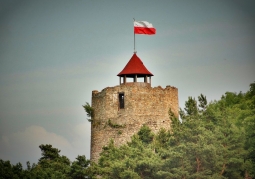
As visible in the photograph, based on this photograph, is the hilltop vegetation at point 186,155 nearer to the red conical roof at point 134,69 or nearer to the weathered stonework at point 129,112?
the weathered stonework at point 129,112

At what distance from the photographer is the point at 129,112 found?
5078 cm

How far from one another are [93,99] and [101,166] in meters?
6.29

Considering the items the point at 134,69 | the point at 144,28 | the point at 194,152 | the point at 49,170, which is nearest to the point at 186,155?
the point at 194,152

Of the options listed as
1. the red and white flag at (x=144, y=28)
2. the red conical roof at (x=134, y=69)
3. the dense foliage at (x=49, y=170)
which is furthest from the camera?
the red and white flag at (x=144, y=28)

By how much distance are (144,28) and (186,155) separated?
12010 millimetres

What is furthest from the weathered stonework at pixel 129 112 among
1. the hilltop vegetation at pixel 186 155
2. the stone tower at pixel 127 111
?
the hilltop vegetation at pixel 186 155

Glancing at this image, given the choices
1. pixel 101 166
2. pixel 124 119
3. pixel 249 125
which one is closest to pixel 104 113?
pixel 124 119

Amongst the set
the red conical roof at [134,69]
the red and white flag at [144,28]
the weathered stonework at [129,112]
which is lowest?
the weathered stonework at [129,112]

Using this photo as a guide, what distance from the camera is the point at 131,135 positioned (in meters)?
50.4

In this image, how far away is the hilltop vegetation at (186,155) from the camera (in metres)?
43.2

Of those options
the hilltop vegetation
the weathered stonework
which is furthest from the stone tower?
the hilltop vegetation

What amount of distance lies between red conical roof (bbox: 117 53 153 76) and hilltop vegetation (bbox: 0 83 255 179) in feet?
17.6

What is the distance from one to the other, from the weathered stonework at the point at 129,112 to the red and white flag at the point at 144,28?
11.6 ft

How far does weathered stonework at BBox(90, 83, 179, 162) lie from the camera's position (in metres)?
50.7
